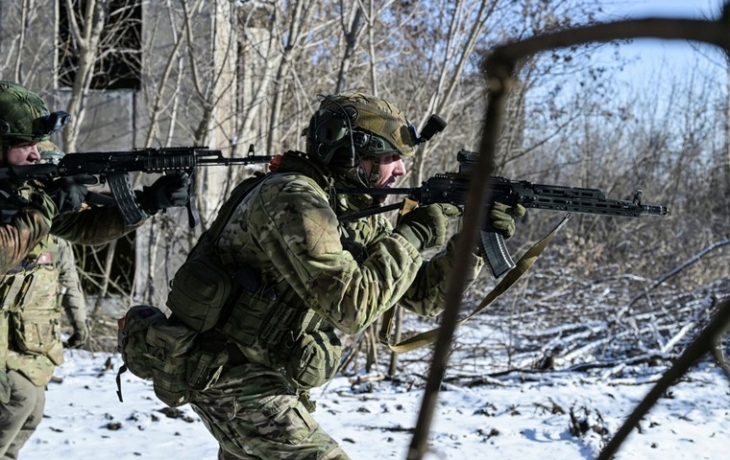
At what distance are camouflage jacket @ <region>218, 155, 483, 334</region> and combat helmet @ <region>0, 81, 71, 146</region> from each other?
1.32 metres

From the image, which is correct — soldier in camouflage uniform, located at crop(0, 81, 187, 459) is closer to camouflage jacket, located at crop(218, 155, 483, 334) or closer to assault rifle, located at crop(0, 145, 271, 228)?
assault rifle, located at crop(0, 145, 271, 228)

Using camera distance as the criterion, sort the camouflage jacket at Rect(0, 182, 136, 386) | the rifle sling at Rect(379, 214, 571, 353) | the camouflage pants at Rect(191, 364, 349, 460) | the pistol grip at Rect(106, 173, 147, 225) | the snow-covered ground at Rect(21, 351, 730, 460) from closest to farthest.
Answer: the camouflage pants at Rect(191, 364, 349, 460) → the rifle sling at Rect(379, 214, 571, 353) → the camouflage jacket at Rect(0, 182, 136, 386) → the pistol grip at Rect(106, 173, 147, 225) → the snow-covered ground at Rect(21, 351, 730, 460)

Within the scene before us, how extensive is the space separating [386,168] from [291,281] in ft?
2.29

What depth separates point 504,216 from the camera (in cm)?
307

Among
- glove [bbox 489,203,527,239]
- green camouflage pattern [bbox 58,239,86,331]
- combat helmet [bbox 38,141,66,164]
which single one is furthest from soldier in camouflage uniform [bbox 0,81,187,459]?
glove [bbox 489,203,527,239]

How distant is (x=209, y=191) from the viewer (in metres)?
8.99

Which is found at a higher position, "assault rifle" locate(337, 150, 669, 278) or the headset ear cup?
the headset ear cup

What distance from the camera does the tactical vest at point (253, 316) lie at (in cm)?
272

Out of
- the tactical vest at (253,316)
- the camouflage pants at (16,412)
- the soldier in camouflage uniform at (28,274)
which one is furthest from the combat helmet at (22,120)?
the tactical vest at (253,316)

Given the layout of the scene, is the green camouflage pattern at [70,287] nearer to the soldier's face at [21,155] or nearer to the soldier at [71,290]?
the soldier at [71,290]

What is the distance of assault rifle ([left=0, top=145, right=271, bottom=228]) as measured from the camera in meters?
3.65

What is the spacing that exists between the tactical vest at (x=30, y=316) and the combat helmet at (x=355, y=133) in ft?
4.71

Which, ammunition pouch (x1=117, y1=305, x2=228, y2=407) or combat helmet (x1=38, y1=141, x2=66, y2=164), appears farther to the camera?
combat helmet (x1=38, y1=141, x2=66, y2=164)

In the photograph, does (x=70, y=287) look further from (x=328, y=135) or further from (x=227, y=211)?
(x=328, y=135)
